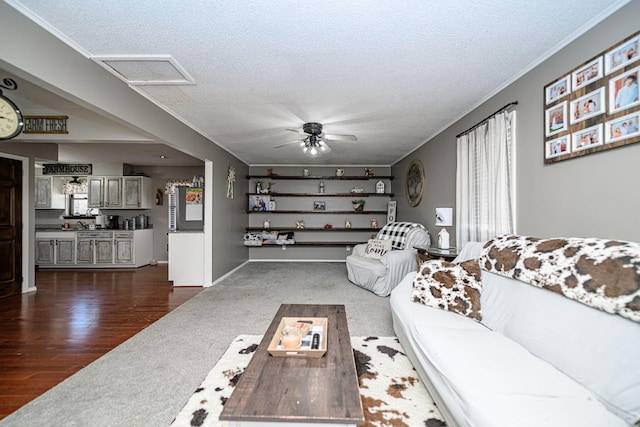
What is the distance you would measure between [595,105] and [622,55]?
0.28 m

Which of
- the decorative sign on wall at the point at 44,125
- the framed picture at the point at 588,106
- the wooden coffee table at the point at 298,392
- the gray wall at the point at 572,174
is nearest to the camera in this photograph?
the wooden coffee table at the point at 298,392

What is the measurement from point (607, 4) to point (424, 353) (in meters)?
2.31

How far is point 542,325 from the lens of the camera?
5.27 ft

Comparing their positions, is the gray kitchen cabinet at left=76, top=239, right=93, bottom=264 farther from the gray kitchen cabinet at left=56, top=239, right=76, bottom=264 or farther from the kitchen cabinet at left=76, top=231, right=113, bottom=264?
the gray kitchen cabinet at left=56, top=239, right=76, bottom=264

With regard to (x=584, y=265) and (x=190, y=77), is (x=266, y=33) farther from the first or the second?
(x=584, y=265)

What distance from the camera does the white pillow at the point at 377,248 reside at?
4762mm

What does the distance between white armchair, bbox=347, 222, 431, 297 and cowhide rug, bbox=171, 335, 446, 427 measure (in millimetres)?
1647

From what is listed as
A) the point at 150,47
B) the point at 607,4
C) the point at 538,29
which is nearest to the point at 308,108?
the point at 150,47

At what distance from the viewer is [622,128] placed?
165cm

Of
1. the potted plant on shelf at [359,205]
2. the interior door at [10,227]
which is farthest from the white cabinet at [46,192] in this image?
the potted plant on shelf at [359,205]

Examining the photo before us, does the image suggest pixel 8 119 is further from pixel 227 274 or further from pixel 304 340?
pixel 227 274

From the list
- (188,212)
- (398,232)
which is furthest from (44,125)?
(398,232)

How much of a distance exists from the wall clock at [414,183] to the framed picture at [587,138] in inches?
114

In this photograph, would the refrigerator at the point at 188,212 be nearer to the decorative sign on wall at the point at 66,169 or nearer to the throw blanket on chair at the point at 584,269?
the decorative sign on wall at the point at 66,169
